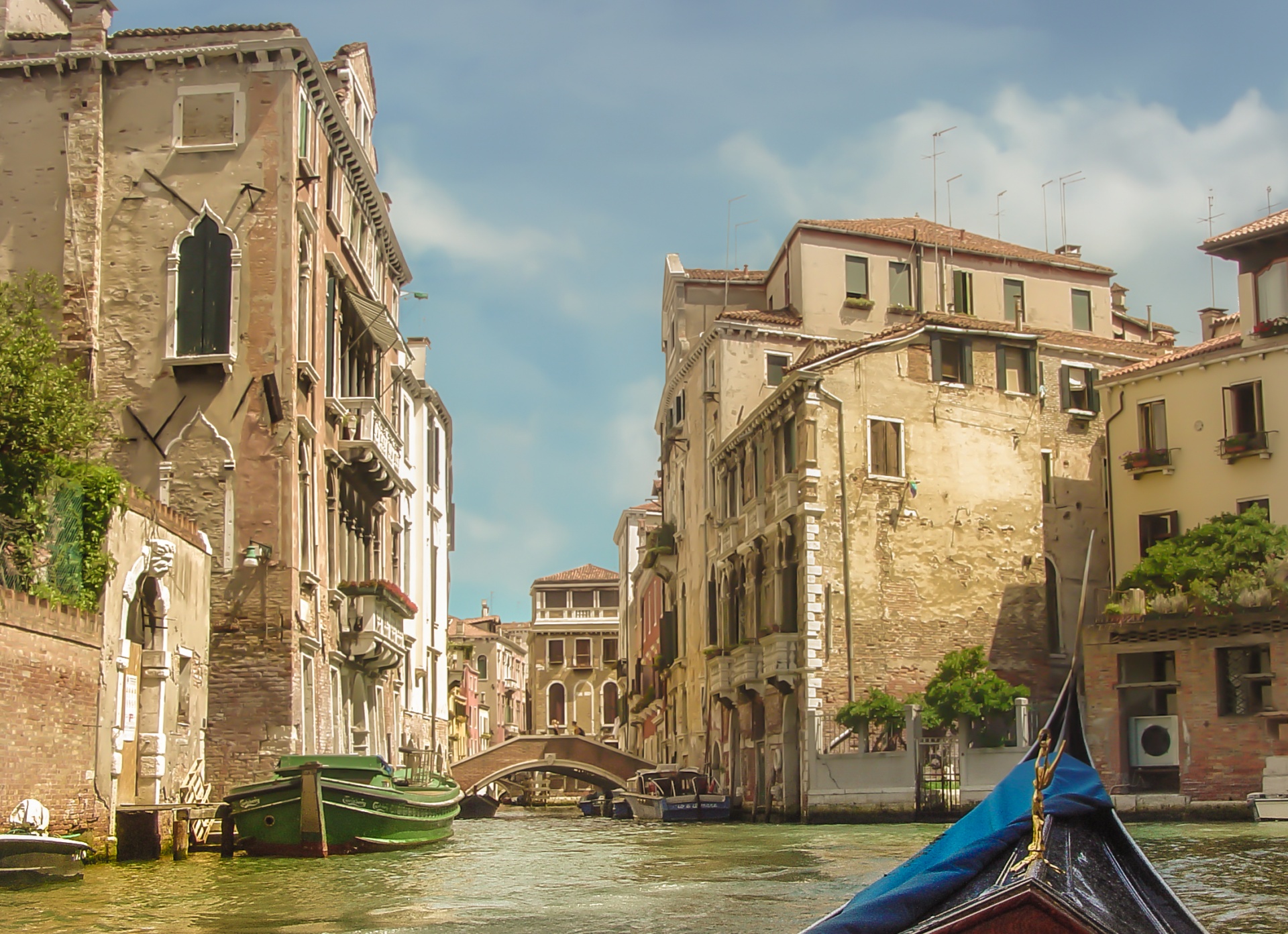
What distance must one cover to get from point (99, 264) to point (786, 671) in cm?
1277

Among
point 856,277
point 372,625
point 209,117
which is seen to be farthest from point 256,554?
point 856,277

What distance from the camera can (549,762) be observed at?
Answer: 123 feet

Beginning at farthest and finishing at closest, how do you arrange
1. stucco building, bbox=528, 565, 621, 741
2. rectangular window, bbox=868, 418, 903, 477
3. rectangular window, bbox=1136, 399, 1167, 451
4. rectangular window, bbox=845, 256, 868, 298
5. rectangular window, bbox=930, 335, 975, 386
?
1. stucco building, bbox=528, 565, 621, 741
2. rectangular window, bbox=845, 256, 868, 298
3. rectangular window, bbox=930, 335, 975, 386
4. rectangular window, bbox=1136, 399, 1167, 451
5. rectangular window, bbox=868, 418, 903, 477

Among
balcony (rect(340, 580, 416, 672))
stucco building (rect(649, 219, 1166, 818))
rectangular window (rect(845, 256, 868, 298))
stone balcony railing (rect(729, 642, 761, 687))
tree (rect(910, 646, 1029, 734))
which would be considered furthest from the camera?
rectangular window (rect(845, 256, 868, 298))

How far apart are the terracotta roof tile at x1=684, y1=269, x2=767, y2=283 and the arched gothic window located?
681 inches

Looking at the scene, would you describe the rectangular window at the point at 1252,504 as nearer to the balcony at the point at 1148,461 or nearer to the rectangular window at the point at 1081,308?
the balcony at the point at 1148,461

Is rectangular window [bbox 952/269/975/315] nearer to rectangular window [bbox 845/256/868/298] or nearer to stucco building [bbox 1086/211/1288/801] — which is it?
rectangular window [bbox 845/256/868/298]

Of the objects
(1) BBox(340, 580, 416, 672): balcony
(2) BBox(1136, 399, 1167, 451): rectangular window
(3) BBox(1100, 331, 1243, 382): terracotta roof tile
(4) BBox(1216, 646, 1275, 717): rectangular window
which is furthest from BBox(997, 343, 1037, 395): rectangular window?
(1) BBox(340, 580, 416, 672): balcony

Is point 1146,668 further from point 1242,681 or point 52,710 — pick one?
point 52,710

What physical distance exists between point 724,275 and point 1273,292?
13.6 meters

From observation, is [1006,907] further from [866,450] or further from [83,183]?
[866,450]

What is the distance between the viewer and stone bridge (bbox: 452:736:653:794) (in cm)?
3703

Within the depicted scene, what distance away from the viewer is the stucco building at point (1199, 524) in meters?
21.6

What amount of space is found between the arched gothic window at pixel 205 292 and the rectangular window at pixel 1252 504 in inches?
614
